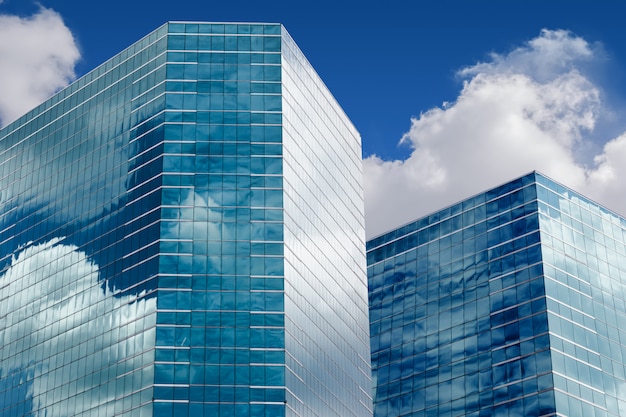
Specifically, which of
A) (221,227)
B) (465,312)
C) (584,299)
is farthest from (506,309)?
(221,227)

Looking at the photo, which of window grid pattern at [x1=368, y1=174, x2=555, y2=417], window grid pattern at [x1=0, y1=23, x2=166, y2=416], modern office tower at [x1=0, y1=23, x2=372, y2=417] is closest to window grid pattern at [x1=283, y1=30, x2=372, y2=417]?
modern office tower at [x1=0, y1=23, x2=372, y2=417]

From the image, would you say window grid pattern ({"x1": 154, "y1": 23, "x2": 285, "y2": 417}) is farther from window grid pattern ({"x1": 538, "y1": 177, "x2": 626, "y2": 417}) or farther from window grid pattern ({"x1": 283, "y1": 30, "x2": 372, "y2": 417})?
window grid pattern ({"x1": 538, "y1": 177, "x2": 626, "y2": 417})

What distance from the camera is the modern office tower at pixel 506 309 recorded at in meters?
147

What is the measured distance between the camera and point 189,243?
422 ft

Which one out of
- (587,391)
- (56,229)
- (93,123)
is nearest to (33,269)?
(56,229)

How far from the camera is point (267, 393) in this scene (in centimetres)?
12144

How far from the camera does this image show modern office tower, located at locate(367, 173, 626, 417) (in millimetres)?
147250

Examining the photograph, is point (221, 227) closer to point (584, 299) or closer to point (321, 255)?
point (321, 255)

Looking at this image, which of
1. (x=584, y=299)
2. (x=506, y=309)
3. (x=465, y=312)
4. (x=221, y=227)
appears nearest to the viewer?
(x=221, y=227)

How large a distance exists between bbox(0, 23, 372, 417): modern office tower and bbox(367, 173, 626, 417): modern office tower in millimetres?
17745

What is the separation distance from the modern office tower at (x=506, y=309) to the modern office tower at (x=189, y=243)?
58.2ft

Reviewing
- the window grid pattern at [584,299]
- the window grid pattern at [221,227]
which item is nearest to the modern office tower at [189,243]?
the window grid pattern at [221,227]

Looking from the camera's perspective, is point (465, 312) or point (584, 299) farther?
point (465, 312)

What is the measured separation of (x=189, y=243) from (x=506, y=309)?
146 feet
